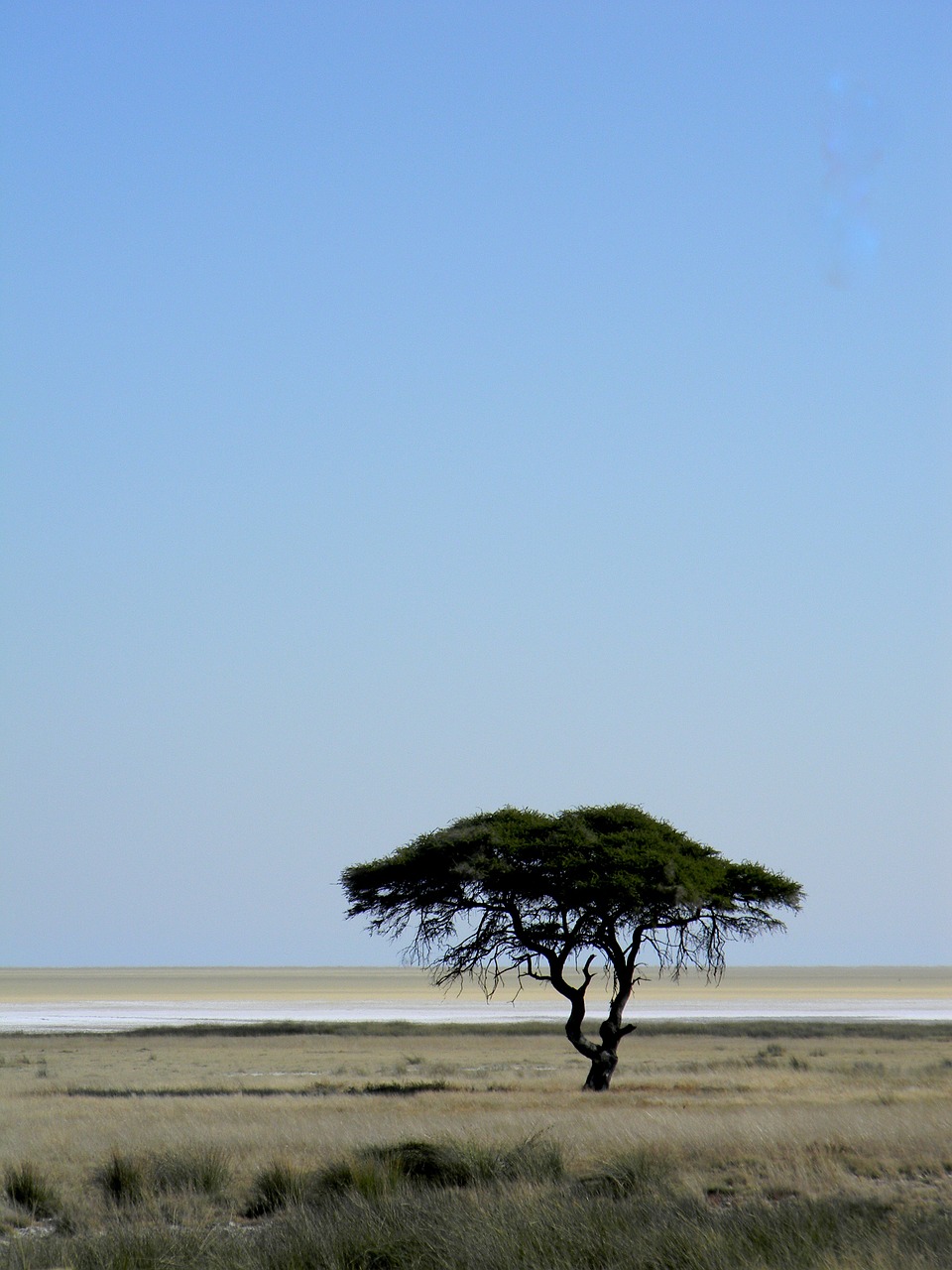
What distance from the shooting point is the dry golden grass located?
54.2ft

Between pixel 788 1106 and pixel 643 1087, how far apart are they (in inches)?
299

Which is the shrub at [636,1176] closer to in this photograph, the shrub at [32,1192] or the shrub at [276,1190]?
the shrub at [276,1190]

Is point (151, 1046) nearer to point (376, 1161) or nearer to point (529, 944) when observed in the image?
point (529, 944)

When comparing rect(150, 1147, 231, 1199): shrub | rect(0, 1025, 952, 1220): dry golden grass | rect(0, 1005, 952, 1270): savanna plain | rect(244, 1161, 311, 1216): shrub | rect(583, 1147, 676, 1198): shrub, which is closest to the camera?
rect(0, 1005, 952, 1270): savanna plain

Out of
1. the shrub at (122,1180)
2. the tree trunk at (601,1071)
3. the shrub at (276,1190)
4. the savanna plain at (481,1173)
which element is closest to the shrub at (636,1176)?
the savanna plain at (481,1173)

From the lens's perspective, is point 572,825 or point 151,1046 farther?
point 151,1046

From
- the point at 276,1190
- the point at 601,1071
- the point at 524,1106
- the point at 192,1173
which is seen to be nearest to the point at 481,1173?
the point at 276,1190

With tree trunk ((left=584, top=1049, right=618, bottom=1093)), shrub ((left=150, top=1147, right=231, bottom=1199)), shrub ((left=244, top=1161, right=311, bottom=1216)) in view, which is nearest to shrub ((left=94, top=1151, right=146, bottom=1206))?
shrub ((left=150, top=1147, right=231, bottom=1199))

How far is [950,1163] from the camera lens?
1652 cm

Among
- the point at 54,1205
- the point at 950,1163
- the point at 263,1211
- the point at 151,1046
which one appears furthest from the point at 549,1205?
the point at 151,1046

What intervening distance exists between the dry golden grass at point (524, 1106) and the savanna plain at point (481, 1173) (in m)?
0.08

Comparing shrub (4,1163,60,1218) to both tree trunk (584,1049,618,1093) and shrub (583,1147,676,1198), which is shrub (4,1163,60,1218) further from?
tree trunk (584,1049,618,1093)

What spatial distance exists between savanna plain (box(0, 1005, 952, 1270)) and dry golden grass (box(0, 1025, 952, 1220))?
8 cm

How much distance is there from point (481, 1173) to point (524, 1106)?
11.1 m
